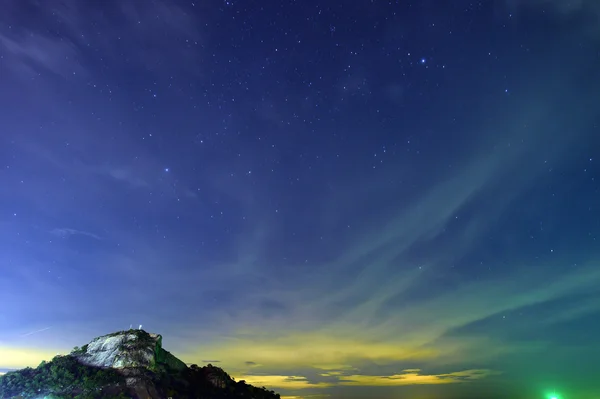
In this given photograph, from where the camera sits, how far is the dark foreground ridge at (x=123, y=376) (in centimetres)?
10031

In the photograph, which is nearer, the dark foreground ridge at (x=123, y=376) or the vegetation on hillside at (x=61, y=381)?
the vegetation on hillside at (x=61, y=381)

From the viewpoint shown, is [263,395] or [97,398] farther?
[263,395]

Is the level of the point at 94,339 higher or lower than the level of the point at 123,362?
higher

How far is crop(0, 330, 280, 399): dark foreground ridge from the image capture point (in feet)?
329

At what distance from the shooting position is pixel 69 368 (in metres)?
113

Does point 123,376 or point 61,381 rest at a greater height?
point 123,376

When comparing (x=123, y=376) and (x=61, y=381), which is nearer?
(x=61, y=381)

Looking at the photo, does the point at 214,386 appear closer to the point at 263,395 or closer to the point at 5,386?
the point at 263,395

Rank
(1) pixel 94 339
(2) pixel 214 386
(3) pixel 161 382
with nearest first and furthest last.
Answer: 1. (3) pixel 161 382
2. (1) pixel 94 339
3. (2) pixel 214 386

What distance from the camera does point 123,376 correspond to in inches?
4461

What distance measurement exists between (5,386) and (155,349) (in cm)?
4187

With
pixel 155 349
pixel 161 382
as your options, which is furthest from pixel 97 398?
pixel 155 349

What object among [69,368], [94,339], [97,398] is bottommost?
[97,398]

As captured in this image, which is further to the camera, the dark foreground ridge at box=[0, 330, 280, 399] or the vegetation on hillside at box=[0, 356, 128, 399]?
the dark foreground ridge at box=[0, 330, 280, 399]
